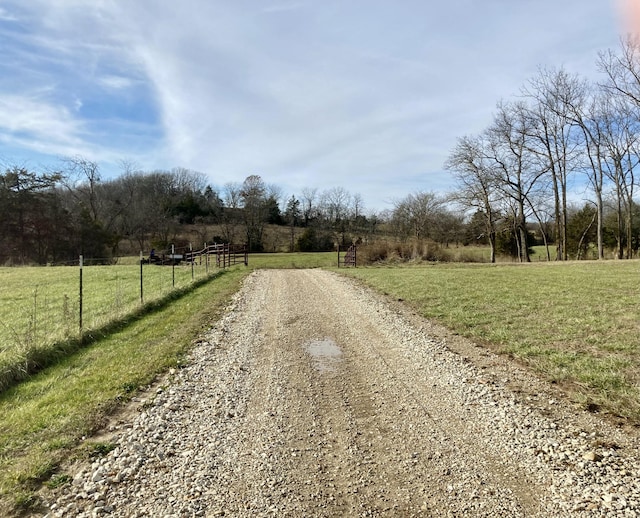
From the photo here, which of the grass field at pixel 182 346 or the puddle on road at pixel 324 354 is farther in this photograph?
the puddle on road at pixel 324 354

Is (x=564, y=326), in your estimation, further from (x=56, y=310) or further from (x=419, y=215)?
(x=419, y=215)

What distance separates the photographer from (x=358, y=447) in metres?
3.42

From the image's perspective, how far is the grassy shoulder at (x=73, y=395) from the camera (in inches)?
125

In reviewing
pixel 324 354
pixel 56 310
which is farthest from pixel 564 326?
pixel 56 310

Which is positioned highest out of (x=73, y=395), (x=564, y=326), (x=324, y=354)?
(x=564, y=326)

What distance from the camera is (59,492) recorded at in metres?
2.88

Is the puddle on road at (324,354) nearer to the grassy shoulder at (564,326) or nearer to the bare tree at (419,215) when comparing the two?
the grassy shoulder at (564,326)

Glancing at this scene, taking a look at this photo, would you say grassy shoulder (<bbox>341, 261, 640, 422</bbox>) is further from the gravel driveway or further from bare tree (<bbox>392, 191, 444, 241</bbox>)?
bare tree (<bbox>392, 191, 444, 241</bbox>)

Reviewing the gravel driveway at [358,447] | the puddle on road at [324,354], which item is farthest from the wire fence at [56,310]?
the puddle on road at [324,354]

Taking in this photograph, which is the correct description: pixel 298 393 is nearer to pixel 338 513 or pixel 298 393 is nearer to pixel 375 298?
pixel 338 513

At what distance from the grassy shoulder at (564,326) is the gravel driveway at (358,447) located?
0.52 meters

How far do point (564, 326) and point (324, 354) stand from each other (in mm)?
4665

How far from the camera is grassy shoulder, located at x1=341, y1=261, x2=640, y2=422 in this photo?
4684 millimetres

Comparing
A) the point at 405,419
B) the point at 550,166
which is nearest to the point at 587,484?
the point at 405,419
